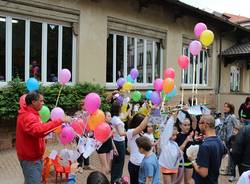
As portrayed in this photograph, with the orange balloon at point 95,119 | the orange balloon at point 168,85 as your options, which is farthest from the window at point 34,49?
the orange balloon at point 95,119

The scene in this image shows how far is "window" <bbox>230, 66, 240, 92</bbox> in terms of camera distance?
21.0 metres

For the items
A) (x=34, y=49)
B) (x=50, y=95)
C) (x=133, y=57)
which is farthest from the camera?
(x=133, y=57)

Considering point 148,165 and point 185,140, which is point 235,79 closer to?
point 185,140

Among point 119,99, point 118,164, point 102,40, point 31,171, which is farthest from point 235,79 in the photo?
point 31,171

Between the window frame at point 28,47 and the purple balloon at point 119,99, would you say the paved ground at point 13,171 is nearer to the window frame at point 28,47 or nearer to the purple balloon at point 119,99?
the purple balloon at point 119,99

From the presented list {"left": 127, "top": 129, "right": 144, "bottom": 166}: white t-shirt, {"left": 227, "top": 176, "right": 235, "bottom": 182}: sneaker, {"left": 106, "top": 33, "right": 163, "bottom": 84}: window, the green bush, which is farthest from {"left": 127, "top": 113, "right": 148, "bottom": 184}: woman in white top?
{"left": 106, "top": 33, "right": 163, "bottom": 84}: window

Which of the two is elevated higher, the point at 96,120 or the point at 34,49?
the point at 34,49

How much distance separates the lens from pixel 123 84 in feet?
29.6

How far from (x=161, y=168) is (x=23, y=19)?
6.35 m

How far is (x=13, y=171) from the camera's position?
311 inches

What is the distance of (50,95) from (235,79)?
550 inches

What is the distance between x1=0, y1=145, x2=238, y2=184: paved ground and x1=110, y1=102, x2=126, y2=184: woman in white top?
1238 millimetres

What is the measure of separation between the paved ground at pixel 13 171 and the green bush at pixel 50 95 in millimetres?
931

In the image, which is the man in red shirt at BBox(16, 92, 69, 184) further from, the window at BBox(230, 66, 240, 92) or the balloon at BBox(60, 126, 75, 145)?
the window at BBox(230, 66, 240, 92)
